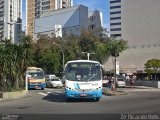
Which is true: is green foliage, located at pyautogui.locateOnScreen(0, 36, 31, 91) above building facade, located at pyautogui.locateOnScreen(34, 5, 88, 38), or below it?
below

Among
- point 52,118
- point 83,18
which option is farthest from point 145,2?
point 52,118

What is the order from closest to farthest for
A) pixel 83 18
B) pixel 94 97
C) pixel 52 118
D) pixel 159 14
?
pixel 52 118, pixel 94 97, pixel 159 14, pixel 83 18

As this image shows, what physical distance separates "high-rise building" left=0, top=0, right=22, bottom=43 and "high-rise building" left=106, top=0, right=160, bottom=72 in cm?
2930

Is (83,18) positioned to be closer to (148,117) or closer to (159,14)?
(159,14)

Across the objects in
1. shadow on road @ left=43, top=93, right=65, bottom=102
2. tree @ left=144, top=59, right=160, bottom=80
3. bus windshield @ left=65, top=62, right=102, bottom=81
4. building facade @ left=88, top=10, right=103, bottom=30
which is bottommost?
shadow on road @ left=43, top=93, right=65, bottom=102

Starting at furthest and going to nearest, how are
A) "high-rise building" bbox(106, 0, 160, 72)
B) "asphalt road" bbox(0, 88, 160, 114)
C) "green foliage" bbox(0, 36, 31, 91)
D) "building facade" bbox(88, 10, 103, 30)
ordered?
"building facade" bbox(88, 10, 103, 30)
"high-rise building" bbox(106, 0, 160, 72)
"green foliage" bbox(0, 36, 31, 91)
"asphalt road" bbox(0, 88, 160, 114)

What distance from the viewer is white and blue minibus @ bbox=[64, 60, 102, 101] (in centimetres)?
2523

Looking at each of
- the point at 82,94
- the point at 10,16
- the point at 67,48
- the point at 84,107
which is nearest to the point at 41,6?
the point at 67,48

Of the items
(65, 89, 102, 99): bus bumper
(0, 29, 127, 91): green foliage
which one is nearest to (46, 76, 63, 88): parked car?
(0, 29, 127, 91): green foliage

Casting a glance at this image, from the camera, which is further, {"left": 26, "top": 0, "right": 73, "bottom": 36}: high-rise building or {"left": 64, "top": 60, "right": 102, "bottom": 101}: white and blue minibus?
{"left": 26, "top": 0, "right": 73, "bottom": 36}: high-rise building

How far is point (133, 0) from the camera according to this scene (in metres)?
101

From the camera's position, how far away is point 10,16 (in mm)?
56875

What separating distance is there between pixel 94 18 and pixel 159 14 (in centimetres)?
5472

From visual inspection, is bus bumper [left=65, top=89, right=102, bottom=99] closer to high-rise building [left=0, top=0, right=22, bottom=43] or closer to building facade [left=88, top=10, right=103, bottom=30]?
high-rise building [left=0, top=0, right=22, bottom=43]
